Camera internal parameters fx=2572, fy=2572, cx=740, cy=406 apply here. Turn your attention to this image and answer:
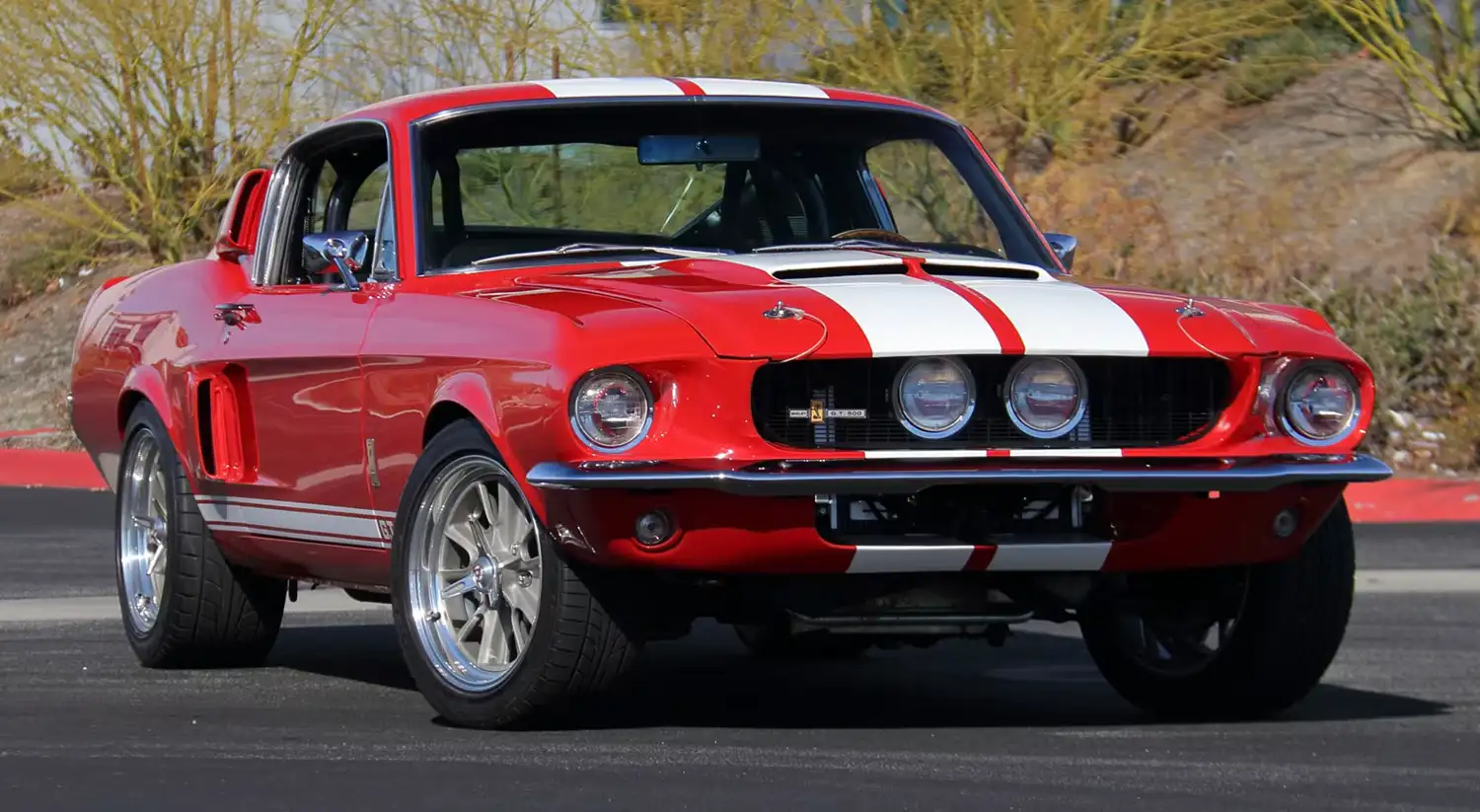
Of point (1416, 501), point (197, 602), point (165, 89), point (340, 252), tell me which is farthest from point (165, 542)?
point (165, 89)

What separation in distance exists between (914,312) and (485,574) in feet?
3.82

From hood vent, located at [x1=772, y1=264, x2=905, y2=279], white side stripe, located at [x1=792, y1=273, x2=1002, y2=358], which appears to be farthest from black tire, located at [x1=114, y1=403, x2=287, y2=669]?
white side stripe, located at [x1=792, y1=273, x2=1002, y2=358]

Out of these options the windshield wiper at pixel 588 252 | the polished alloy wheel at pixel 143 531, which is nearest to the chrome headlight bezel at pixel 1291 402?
the windshield wiper at pixel 588 252

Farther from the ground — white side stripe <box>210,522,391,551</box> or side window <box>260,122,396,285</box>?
side window <box>260,122,396,285</box>

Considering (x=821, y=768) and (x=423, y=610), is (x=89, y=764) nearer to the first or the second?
(x=423, y=610)

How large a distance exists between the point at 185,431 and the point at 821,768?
2858mm

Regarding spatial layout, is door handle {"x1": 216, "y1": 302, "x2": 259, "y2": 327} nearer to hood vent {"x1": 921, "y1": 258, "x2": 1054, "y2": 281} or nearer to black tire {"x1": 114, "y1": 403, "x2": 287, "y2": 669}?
black tire {"x1": 114, "y1": 403, "x2": 287, "y2": 669}

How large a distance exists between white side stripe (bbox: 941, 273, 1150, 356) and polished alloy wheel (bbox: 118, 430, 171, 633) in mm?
2988

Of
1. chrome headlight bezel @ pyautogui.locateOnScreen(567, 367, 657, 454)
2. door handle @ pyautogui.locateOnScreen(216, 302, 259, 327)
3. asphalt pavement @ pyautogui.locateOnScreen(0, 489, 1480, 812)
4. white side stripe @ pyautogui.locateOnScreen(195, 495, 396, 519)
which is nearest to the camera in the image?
asphalt pavement @ pyautogui.locateOnScreen(0, 489, 1480, 812)

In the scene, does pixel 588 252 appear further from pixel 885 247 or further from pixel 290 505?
pixel 290 505

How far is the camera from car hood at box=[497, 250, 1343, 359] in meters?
5.35

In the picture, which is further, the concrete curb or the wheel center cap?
the concrete curb

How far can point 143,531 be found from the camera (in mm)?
7871

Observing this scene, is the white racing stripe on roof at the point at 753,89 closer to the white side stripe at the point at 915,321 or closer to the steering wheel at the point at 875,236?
the steering wheel at the point at 875,236
